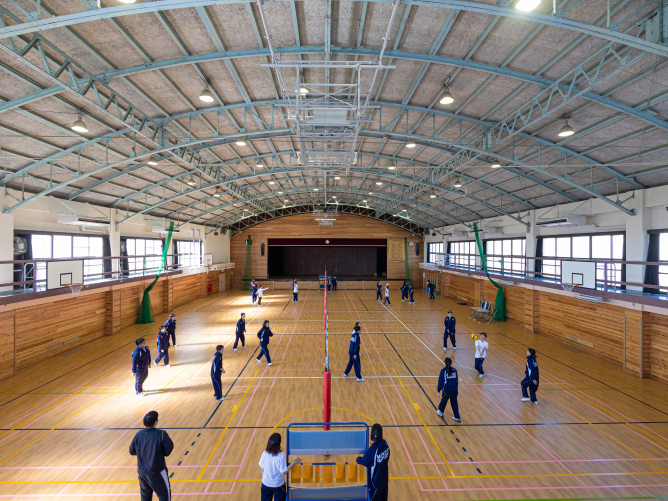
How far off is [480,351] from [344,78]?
35.4ft

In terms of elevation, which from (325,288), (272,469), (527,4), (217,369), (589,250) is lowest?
(217,369)

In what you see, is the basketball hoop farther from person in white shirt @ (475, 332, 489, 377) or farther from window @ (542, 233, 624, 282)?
window @ (542, 233, 624, 282)

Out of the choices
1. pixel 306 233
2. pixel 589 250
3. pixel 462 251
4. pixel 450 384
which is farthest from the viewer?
pixel 306 233

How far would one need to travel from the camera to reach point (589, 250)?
16.7m

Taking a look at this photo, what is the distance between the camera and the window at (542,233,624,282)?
48.3 ft

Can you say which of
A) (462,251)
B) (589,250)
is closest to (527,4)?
(589,250)

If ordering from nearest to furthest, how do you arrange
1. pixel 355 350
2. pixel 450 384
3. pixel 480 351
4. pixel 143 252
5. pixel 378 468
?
pixel 378 468
pixel 450 384
pixel 355 350
pixel 480 351
pixel 143 252

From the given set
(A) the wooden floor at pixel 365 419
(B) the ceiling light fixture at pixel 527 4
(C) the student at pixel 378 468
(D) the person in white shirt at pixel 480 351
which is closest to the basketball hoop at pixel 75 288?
(A) the wooden floor at pixel 365 419

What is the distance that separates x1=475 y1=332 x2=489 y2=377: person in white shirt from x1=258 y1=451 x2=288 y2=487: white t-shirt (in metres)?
8.39

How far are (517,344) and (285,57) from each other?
627 inches

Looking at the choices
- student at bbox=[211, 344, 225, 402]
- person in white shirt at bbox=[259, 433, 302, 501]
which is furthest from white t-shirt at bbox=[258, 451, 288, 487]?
student at bbox=[211, 344, 225, 402]

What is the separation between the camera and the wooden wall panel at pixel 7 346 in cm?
1102

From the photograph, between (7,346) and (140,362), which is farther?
(7,346)

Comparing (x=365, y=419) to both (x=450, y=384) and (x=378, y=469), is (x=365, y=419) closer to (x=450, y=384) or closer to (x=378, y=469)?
(x=450, y=384)
